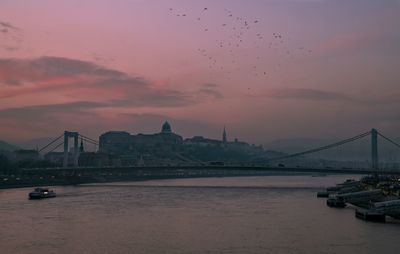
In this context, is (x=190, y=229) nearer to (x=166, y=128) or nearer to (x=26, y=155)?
(x=26, y=155)

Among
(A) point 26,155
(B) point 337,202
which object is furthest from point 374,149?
(A) point 26,155

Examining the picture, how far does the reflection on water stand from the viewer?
435 inches

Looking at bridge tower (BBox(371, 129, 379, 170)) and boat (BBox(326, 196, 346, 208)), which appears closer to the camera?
boat (BBox(326, 196, 346, 208))

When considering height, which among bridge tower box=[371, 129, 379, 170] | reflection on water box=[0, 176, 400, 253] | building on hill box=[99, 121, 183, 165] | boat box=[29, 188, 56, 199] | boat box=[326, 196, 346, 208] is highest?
building on hill box=[99, 121, 183, 165]

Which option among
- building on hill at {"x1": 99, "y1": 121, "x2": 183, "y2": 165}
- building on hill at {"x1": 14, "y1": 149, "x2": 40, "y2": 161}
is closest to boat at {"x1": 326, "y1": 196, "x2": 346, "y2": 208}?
building on hill at {"x1": 14, "y1": 149, "x2": 40, "y2": 161}

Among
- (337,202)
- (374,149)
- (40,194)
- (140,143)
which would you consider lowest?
(337,202)

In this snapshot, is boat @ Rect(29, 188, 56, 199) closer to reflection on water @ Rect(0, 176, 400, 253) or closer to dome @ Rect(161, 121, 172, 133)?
reflection on water @ Rect(0, 176, 400, 253)

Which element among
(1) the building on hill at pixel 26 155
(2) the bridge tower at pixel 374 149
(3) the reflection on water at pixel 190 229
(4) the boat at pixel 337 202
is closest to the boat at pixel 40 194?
(3) the reflection on water at pixel 190 229

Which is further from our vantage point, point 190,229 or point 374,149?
point 374,149

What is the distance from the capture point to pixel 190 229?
13.3 m

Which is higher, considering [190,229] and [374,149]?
[374,149]

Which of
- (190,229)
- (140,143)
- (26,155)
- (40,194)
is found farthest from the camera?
(140,143)

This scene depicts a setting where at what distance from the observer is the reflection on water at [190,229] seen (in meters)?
11.0

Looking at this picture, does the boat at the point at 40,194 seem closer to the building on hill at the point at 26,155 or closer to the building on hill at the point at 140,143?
the building on hill at the point at 26,155
